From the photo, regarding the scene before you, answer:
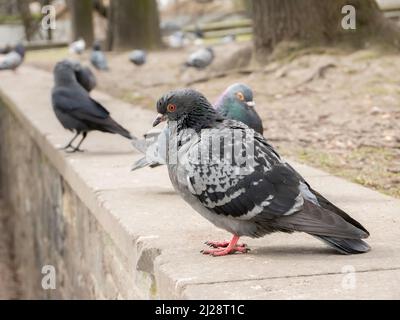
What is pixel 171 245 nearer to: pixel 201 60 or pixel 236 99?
pixel 236 99

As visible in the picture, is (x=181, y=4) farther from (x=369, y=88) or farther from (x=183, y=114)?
(x=183, y=114)

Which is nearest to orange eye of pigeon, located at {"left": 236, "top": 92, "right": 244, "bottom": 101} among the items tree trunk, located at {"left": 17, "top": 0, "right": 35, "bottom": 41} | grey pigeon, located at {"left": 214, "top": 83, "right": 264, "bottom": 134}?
grey pigeon, located at {"left": 214, "top": 83, "right": 264, "bottom": 134}

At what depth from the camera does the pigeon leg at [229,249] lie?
389cm

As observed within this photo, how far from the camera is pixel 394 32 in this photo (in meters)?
11.7

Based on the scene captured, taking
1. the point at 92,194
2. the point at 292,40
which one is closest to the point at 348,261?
the point at 92,194

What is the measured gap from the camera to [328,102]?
10094 mm

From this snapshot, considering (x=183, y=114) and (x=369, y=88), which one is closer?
(x=183, y=114)

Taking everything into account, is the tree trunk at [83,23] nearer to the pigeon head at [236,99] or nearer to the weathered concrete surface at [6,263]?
the weathered concrete surface at [6,263]

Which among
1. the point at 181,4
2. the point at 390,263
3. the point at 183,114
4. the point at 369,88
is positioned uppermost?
the point at 183,114

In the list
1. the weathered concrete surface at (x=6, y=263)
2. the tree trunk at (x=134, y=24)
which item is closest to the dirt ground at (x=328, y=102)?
the weathered concrete surface at (x=6, y=263)

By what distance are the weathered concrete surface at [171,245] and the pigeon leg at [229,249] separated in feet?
0.14

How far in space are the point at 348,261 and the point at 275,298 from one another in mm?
640

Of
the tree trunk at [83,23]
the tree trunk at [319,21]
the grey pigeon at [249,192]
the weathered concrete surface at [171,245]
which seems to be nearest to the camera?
the weathered concrete surface at [171,245]

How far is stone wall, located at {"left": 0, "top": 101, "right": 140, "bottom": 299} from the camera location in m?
5.59
